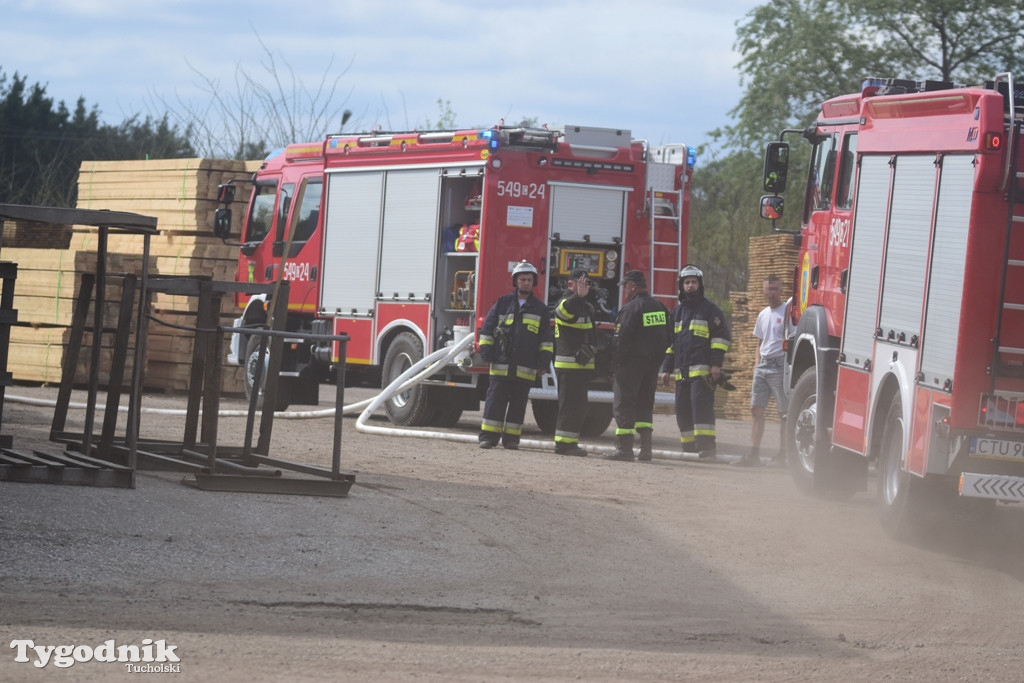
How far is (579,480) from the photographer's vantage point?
1273cm

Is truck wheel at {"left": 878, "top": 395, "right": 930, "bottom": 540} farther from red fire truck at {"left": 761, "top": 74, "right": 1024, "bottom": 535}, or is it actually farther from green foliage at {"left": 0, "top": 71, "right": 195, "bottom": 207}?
green foliage at {"left": 0, "top": 71, "right": 195, "bottom": 207}

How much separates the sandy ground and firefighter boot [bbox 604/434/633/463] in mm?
2733

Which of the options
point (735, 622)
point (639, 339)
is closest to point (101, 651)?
point (735, 622)

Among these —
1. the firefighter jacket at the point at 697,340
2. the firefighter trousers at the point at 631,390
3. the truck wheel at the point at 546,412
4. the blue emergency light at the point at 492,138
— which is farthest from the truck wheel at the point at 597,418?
the blue emergency light at the point at 492,138

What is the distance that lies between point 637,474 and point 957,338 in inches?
191

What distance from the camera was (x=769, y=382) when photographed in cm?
1520

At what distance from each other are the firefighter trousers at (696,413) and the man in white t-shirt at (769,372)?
0.42 m

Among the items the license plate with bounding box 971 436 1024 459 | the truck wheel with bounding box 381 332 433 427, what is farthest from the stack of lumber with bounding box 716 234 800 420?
the license plate with bounding box 971 436 1024 459

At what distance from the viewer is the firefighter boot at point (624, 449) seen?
1483 cm

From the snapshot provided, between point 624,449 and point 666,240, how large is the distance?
11.2ft

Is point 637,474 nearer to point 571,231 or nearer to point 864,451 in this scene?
point 864,451

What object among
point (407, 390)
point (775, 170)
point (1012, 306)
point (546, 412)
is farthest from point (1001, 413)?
point (546, 412)

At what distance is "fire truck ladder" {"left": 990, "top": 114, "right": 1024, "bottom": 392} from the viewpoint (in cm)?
917

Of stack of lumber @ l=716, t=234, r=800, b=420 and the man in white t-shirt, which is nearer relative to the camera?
the man in white t-shirt
